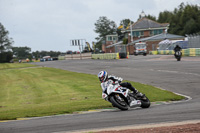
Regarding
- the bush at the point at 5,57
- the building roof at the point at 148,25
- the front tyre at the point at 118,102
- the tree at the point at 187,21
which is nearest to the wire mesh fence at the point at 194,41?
the front tyre at the point at 118,102

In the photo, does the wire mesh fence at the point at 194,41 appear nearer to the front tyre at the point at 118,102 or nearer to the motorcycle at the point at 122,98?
the motorcycle at the point at 122,98

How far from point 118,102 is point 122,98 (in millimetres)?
262

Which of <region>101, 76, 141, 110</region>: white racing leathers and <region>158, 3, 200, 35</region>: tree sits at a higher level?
<region>158, 3, 200, 35</region>: tree

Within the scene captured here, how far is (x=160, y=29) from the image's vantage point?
4375 inches

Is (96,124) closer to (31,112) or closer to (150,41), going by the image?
(31,112)

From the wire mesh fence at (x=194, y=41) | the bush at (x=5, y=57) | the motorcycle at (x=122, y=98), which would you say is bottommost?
the bush at (x=5, y=57)

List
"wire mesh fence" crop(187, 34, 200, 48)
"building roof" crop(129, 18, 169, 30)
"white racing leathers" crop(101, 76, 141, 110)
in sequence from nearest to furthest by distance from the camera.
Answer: "white racing leathers" crop(101, 76, 141, 110) → "wire mesh fence" crop(187, 34, 200, 48) → "building roof" crop(129, 18, 169, 30)

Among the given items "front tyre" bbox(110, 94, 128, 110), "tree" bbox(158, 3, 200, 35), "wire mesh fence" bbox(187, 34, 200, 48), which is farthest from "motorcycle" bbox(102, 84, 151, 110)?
"tree" bbox(158, 3, 200, 35)

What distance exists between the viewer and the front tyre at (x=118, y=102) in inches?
442

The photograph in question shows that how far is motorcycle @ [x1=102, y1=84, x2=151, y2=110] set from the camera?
11180 millimetres

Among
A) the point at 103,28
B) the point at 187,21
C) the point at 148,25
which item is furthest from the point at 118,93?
the point at 103,28

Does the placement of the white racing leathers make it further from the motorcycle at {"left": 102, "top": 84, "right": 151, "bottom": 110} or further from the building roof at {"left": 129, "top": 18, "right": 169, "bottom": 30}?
the building roof at {"left": 129, "top": 18, "right": 169, "bottom": 30}

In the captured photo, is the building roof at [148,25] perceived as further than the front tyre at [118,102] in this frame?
Yes

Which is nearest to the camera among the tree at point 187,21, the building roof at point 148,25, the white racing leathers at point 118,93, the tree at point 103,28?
the white racing leathers at point 118,93
